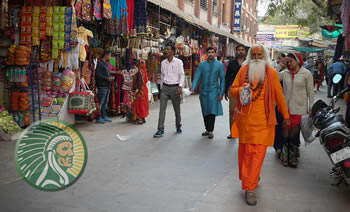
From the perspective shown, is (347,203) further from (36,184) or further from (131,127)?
(131,127)

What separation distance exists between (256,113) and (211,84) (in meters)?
3.64

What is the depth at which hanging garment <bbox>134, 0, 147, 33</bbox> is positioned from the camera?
10984 millimetres

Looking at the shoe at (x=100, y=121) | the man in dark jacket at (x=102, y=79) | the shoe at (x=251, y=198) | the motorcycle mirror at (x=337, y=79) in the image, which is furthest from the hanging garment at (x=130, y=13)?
the shoe at (x=251, y=198)

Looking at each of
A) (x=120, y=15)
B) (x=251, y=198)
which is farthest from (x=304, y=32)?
(x=251, y=198)

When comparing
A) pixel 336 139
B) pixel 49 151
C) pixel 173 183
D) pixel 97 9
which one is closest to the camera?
pixel 49 151

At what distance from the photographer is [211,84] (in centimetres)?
784

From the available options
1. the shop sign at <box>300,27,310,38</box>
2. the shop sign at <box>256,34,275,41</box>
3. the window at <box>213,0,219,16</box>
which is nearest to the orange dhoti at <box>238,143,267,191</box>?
the window at <box>213,0,219,16</box>

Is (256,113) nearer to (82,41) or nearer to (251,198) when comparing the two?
(251,198)

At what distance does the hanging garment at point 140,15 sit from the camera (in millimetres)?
10984

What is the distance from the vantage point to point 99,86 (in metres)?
9.37

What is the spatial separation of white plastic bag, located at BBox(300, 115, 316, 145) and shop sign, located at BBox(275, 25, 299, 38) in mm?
36220

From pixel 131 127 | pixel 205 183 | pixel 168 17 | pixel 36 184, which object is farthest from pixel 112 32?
pixel 36 184

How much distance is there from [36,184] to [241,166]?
89.8 inches

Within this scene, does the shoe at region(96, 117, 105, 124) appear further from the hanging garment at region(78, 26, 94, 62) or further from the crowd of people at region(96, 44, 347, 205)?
the hanging garment at region(78, 26, 94, 62)
